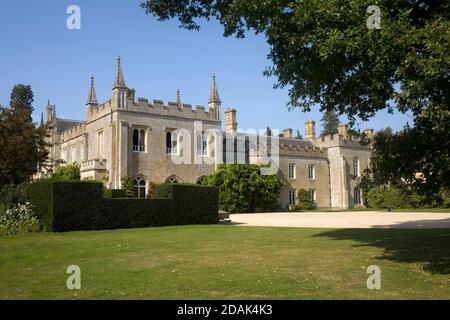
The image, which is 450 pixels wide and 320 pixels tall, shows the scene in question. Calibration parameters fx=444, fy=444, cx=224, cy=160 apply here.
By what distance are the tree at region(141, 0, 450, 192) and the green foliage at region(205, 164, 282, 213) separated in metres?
25.3

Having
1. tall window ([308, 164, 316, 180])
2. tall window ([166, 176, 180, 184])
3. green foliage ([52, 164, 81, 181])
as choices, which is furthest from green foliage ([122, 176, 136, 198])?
tall window ([308, 164, 316, 180])

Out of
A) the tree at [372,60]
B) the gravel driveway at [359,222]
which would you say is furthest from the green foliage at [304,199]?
the tree at [372,60]

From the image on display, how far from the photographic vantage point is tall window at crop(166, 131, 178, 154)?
34156 mm

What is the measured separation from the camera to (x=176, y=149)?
113ft

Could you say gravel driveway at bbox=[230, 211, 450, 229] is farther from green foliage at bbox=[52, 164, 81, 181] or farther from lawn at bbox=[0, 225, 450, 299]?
green foliage at bbox=[52, 164, 81, 181]

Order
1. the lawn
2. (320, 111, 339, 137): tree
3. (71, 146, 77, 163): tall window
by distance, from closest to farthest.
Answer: the lawn, (71, 146, 77, 163): tall window, (320, 111, 339, 137): tree

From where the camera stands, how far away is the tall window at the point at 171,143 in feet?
112

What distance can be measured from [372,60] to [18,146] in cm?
1778

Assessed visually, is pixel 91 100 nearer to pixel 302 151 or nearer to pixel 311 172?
pixel 302 151

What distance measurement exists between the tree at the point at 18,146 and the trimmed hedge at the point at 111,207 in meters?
3.12

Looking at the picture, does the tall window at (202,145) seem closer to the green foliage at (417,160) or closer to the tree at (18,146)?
the tree at (18,146)

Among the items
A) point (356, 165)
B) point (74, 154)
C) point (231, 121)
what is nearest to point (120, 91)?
point (74, 154)

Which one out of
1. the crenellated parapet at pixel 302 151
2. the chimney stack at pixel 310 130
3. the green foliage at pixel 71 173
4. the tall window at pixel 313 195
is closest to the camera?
the green foliage at pixel 71 173

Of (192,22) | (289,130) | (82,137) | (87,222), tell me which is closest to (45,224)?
(87,222)
